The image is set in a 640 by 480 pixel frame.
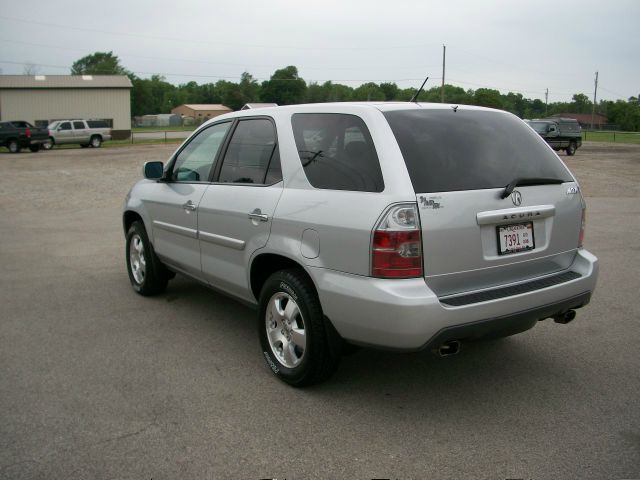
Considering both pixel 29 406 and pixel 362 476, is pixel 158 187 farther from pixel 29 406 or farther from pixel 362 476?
pixel 362 476

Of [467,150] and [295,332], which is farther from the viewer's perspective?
[295,332]

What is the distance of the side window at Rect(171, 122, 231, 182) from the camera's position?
16.6 ft

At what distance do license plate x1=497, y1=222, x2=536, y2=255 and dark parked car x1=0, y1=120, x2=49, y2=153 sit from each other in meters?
35.0

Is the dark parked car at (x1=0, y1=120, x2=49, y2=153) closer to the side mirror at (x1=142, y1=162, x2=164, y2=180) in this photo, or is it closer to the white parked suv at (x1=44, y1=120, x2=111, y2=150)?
the white parked suv at (x1=44, y1=120, x2=111, y2=150)

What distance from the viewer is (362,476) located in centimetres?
297

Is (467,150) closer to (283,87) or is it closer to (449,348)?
(449,348)

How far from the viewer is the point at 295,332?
394 centimetres

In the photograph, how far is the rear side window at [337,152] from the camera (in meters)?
3.54

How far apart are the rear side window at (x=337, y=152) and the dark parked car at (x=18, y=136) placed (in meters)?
33.9

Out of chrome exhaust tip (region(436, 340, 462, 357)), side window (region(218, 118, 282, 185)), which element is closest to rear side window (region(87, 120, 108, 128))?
side window (region(218, 118, 282, 185))

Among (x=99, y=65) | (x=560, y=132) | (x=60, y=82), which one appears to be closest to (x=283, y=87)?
(x=560, y=132)

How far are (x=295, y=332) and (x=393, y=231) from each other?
1.04 m

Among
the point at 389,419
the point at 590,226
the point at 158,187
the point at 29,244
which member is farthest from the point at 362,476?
the point at 590,226

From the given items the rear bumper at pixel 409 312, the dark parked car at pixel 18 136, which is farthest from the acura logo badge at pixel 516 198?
the dark parked car at pixel 18 136
